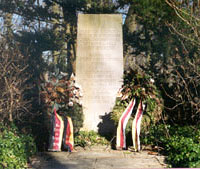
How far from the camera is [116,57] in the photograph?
28.6ft

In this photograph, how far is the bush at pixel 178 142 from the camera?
5531 mm

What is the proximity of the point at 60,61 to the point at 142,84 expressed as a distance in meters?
9.53

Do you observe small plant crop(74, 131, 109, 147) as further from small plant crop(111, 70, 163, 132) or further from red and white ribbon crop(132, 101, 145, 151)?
red and white ribbon crop(132, 101, 145, 151)

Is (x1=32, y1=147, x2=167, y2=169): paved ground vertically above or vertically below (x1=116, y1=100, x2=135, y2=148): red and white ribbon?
below

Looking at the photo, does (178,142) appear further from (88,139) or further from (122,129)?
(88,139)

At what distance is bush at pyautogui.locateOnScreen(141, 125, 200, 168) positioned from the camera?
18.1ft

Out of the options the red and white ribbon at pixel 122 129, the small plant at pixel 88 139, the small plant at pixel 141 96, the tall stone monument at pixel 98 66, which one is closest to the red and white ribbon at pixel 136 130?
the red and white ribbon at pixel 122 129

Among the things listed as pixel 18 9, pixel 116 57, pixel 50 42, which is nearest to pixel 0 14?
pixel 18 9

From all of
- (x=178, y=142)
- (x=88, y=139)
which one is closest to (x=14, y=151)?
(x=88, y=139)

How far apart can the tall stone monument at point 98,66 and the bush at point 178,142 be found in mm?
1629

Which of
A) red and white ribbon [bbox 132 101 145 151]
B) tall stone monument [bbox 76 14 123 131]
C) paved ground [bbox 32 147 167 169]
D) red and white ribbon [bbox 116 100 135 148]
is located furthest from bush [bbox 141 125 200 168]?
tall stone monument [bbox 76 14 123 131]

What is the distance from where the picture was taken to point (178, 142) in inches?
247

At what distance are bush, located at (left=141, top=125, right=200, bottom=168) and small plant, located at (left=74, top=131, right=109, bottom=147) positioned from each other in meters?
1.09

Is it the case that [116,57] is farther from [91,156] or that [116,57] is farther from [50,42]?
[50,42]
